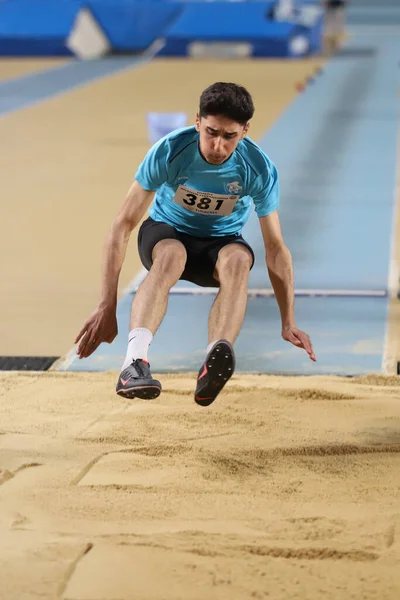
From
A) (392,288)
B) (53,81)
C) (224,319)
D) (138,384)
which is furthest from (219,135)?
(53,81)

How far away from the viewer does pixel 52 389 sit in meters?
5.09

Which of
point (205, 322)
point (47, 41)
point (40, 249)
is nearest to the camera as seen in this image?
point (205, 322)

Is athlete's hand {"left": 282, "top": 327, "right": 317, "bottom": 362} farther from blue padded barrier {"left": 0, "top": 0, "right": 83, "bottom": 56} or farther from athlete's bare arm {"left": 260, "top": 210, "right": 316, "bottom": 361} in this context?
blue padded barrier {"left": 0, "top": 0, "right": 83, "bottom": 56}

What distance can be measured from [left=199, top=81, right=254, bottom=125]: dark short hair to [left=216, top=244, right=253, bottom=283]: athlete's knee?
0.58 metres

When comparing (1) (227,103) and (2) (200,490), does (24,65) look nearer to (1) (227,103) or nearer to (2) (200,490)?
(1) (227,103)

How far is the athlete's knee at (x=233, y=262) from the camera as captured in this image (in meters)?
4.57

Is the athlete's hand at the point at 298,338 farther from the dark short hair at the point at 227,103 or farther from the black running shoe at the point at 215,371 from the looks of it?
the dark short hair at the point at 227,103

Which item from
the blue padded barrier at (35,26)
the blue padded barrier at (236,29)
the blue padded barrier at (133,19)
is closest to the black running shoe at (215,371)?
the blue padded barrier at (236,29)

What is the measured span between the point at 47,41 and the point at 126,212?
64.7 feet

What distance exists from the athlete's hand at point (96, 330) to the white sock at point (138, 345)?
129mm

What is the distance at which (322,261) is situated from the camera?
7504 mm

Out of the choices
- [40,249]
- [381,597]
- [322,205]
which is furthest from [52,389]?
[322,205]

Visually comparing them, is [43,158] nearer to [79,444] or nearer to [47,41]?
[79,444]

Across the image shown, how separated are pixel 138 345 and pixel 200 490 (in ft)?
2.20
